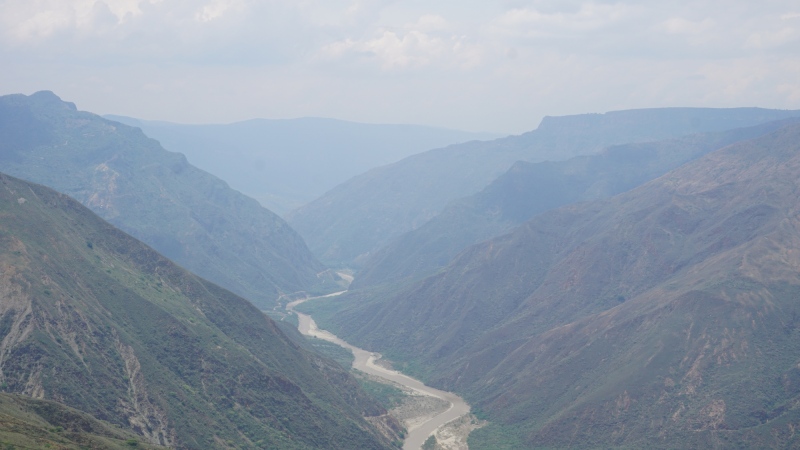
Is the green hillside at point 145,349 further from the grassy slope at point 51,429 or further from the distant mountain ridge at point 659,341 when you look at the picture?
the distant mountain ridge at point 659,341

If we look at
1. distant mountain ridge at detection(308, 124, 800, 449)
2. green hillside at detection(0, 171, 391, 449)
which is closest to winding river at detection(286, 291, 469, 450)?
distant mountain ridge at detection(308, 124, 800, 449)

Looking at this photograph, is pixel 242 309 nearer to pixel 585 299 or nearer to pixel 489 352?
pixel 489 352

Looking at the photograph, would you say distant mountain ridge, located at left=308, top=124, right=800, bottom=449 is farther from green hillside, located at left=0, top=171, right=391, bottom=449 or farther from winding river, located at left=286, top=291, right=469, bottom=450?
green hillside, located at left=0, top=171, right=391, bottom=449

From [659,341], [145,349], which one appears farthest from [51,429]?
[659,341]

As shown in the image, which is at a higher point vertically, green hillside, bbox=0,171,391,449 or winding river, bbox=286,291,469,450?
green hillside, bbox=0,171,391,449

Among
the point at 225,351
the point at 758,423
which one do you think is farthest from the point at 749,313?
the point at 225,351

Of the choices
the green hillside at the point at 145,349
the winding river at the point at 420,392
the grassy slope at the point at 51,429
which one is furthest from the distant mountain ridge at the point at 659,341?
the grassy slope at the point at 51,429
